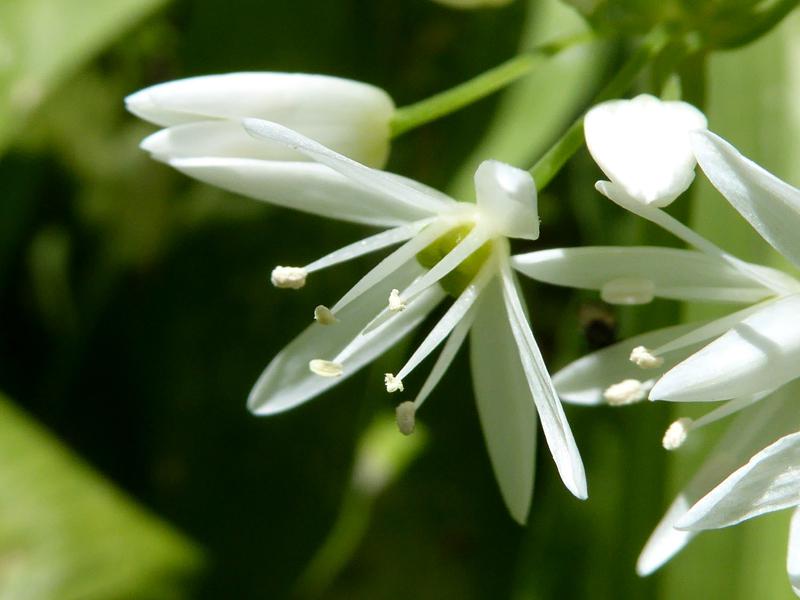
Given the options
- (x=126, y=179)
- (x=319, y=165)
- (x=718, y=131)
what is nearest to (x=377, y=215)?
(x=319, y=165)

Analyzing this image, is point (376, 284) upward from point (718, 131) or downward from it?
downward

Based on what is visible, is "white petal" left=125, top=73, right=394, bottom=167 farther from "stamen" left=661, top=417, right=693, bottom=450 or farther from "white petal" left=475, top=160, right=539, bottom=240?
"stamen" left=661, top=417, right=693, bottom=450

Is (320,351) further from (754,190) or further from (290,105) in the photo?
(754,190)

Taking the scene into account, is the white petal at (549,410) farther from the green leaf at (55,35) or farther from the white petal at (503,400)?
the green leaf at (55,35)

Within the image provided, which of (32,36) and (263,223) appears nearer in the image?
(32,36)

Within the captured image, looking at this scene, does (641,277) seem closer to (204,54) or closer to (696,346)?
(696,346)

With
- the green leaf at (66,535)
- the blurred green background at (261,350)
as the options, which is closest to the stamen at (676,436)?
the blurred green background at (261,350)

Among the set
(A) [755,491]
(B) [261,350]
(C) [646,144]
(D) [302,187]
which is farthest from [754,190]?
(B) [261,350]

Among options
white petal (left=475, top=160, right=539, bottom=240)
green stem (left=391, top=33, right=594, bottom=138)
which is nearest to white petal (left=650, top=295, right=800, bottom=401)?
white petal (left=475, top=160, right=539, bottom=240)

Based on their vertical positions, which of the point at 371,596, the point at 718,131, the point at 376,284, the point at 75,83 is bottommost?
the point at 371,596
